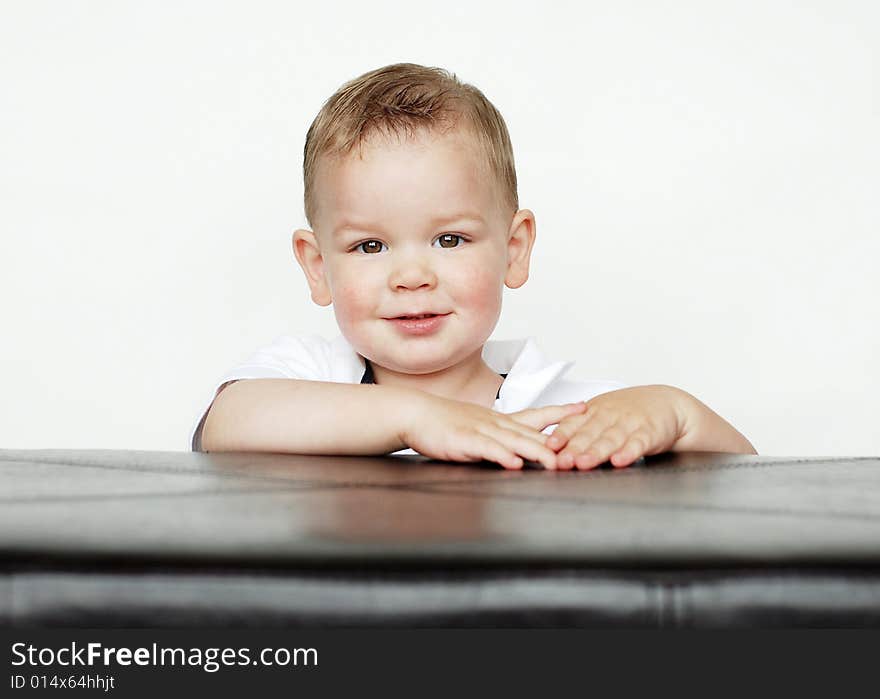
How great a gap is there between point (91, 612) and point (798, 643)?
0.32m

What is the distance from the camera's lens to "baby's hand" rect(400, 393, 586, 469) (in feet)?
3.43

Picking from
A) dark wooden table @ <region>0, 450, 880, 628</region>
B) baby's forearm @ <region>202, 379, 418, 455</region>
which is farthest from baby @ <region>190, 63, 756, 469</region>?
dark wooden table @ <region>0, 450, 880, 628</region>

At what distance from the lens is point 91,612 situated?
53 centimetres

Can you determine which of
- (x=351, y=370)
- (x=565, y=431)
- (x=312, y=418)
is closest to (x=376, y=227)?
(x=351, y=370)

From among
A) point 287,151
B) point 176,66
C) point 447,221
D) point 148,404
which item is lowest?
point 447,221

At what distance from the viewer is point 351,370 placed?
1688 millimetres

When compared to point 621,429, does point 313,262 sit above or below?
above

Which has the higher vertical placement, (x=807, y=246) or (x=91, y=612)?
(x=807, y=246)

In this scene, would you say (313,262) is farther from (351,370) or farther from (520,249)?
(520,249)

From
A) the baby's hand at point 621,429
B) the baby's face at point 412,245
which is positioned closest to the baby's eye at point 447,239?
the baby's face at point 412,245

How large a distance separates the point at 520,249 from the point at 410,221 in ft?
0.94

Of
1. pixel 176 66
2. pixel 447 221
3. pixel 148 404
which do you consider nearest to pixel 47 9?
pixel 176 66

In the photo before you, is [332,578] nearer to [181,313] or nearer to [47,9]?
[181,313]

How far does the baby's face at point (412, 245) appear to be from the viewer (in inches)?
60.3
